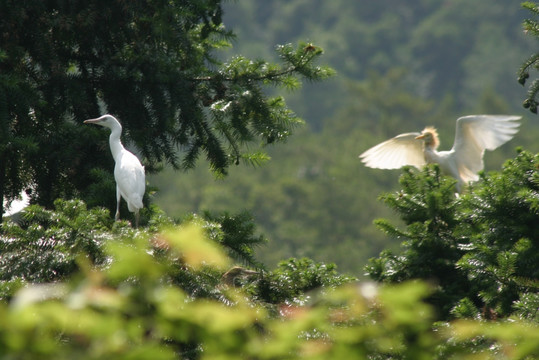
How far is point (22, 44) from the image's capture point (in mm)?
6332

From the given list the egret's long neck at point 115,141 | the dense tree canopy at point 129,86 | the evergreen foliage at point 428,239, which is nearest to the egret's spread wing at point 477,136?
the dense tree canopy at point 129,86

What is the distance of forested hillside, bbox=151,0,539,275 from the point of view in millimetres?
33938

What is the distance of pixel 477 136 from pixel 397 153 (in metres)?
1.06

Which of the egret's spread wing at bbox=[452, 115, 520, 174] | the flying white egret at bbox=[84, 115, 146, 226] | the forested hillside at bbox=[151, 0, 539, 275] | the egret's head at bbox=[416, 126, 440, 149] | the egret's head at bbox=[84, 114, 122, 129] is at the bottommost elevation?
the flying white egret at bbox=[84, 115, 146, 226]

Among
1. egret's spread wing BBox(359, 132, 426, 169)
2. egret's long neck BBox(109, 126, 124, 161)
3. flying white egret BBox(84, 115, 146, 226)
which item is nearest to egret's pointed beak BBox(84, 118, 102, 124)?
flying white egret BBox(84, 115, 146, 226)

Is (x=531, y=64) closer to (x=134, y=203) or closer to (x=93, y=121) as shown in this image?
(x=134, y=203)

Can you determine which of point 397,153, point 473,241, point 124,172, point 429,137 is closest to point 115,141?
point 124,172

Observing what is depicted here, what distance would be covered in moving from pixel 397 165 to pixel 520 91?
43.8 m

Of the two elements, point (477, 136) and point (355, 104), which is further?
point (355, 104)

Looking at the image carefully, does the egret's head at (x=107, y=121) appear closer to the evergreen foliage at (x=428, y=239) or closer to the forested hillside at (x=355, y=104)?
the evergreen foliage at (x=428, y=239)

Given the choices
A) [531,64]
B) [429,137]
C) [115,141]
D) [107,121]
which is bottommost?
[531,64]

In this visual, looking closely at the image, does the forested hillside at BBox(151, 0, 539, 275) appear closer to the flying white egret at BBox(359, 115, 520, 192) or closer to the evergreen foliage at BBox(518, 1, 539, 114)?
the flying white egret at BBox(359, 115, 520, 192)

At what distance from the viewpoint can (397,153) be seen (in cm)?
974

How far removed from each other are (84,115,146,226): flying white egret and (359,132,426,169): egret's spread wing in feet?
12.6
